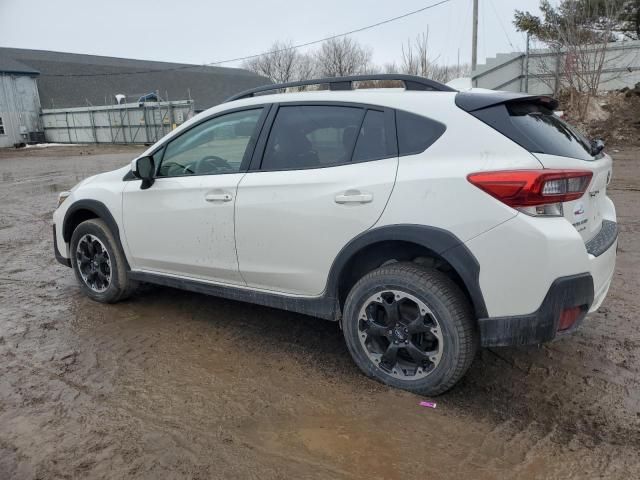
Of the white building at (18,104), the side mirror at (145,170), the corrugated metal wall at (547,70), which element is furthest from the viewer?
the white building at (18,104)

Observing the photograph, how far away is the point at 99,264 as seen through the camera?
15.2ft

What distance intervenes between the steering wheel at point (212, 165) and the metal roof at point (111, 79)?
4006 centimetres

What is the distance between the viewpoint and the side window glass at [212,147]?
3703 mm

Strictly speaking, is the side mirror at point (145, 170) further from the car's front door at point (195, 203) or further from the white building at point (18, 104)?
the white building at point (18, 104)

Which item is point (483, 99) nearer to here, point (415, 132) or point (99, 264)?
point (415, 132)

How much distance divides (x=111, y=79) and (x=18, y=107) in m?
10.5

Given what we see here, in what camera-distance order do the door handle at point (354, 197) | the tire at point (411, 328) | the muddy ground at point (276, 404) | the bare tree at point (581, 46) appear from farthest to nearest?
the bare tree at point (581, 46)
the door handle at point (354, 197)
the tire at point (411, 328)
the muddy ground at point (276, 404)

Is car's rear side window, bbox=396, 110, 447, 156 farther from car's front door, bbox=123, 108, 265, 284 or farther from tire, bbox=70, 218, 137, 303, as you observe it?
tire, bbox=70, 218, 137, 303

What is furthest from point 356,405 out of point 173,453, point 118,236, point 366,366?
point 118,236

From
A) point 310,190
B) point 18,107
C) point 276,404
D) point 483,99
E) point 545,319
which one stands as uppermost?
point 18,107

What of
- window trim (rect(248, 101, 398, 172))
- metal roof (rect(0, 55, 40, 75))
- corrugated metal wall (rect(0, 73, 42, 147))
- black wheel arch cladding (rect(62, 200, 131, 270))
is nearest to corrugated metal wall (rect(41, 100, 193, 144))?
corrugated metal wall (rect(0, 73, 42, 147))

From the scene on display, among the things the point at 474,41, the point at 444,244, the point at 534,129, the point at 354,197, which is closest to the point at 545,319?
the point at 444,244

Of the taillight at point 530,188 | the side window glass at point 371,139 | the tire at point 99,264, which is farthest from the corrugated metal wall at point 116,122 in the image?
the taillight at point 530,188

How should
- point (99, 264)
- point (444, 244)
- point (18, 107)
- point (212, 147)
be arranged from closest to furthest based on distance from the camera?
1. point (444, 244)
2. point (212, 147)
3. point (99, 264)
4. point (18, 107)
